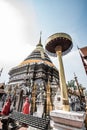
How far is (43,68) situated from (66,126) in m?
17.6

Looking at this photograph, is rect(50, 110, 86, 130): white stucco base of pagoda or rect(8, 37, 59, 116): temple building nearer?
rect(50, 110, 86, 130): white stucco base of pagoda

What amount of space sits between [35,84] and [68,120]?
13141mm

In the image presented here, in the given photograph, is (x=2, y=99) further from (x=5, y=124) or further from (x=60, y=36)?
(x=60, y=36)

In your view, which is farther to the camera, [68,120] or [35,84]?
[35,84]

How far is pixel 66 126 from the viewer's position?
1703 mm

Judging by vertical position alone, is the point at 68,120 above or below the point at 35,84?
below

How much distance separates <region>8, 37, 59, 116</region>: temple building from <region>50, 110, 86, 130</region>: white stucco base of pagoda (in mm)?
9066

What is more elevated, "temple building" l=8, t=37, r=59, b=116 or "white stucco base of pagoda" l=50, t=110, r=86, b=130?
"temple building" l=8, t=37, r=59, b=116

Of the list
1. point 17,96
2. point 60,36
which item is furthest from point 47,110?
point 60,36

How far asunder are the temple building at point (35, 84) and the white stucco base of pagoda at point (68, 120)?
907cm

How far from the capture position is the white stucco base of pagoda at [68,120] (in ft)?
5.09

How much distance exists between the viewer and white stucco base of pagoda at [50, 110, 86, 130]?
5.09ft

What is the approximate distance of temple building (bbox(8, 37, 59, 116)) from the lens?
37.1 ft

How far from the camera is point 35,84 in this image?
47.7ft
